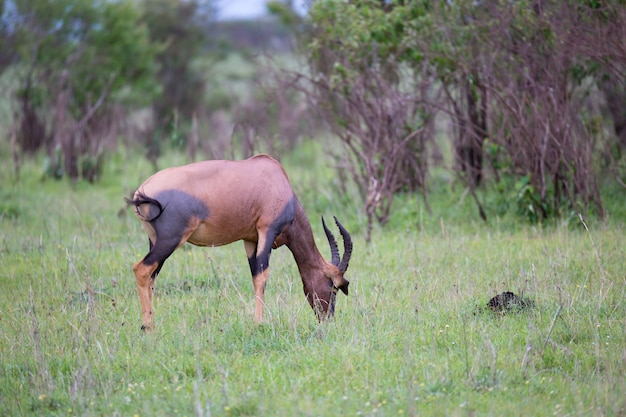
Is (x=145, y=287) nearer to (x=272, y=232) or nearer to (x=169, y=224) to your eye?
(x=169, y=224)

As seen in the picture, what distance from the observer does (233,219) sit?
6.16 m

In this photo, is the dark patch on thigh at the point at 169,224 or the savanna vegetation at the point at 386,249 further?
the dark patch on thigh at the point at 169,224

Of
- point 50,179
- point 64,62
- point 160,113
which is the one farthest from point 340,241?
point 160,113

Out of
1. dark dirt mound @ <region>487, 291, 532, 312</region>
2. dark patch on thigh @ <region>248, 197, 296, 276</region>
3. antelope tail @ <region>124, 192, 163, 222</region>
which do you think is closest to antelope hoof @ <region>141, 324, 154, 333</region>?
antelope tail @ <region>124, 192, 163, 222</region>

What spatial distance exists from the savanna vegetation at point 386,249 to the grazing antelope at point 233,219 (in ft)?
0.84

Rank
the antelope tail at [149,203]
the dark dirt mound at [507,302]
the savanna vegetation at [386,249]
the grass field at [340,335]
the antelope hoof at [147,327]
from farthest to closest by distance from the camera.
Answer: the dark dirt mound at [507,302]
the antelope hoof at [147,327]
the antelope tail at [149,203]
the savanna vegetation at [386,249]
the grass field at [340,335]

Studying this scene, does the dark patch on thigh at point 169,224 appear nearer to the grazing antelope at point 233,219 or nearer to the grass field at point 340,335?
the grazing antelope at point 233,219

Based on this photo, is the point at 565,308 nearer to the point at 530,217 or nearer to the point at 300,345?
the point at 300,345

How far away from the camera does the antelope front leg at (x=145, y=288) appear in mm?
5855

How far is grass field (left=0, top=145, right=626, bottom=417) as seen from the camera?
15.4ft

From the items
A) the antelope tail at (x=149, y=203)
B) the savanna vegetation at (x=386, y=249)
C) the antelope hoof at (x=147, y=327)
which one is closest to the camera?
the savanna vegetation at (x=386, y=249)

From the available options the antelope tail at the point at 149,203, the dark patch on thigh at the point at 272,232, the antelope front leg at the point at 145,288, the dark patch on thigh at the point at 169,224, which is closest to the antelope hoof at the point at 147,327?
the antelope front leg at the point at 145,288

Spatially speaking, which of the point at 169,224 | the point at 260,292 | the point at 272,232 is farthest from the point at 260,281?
the point at 169,224

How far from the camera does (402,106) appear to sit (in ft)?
33.2
